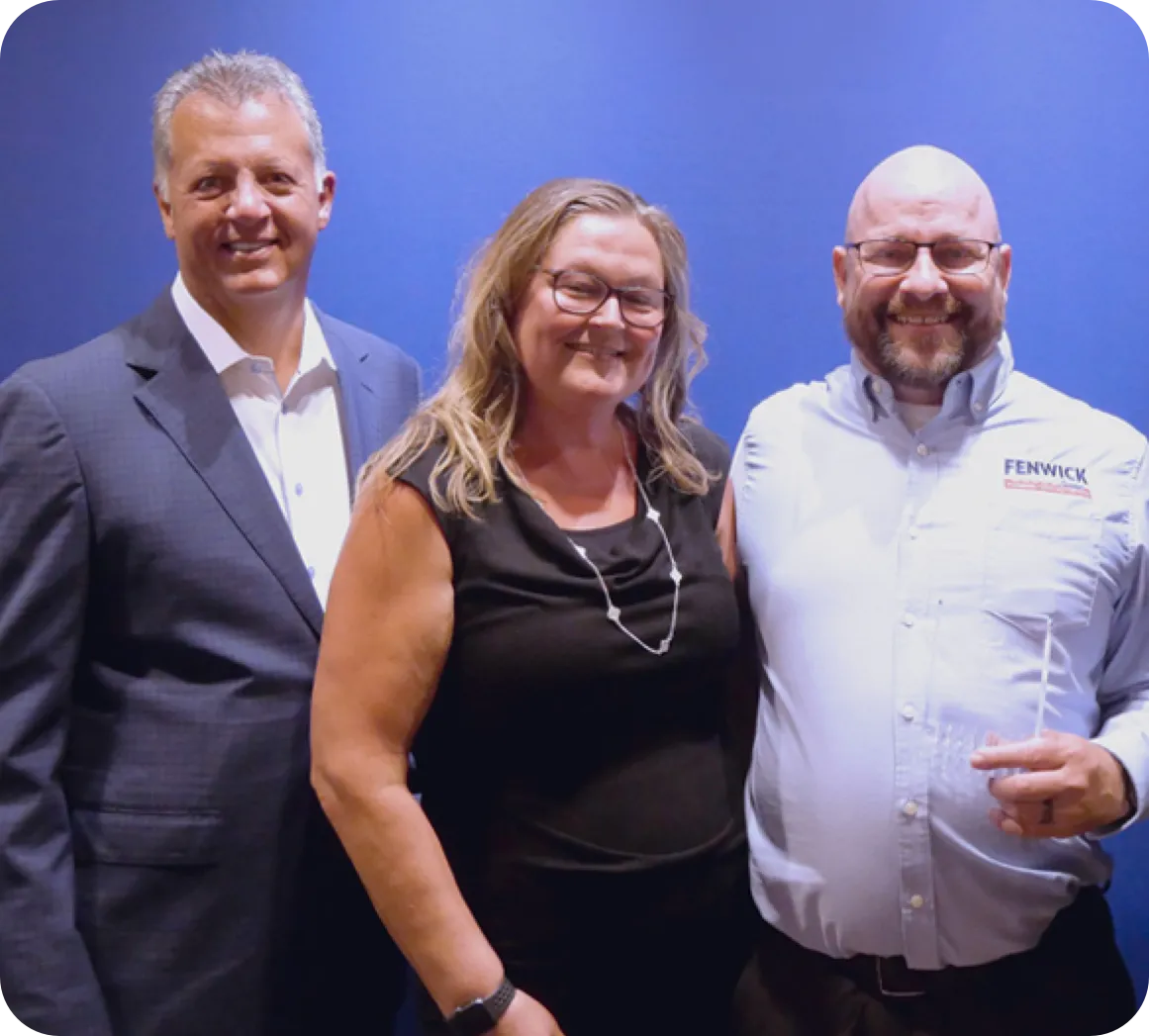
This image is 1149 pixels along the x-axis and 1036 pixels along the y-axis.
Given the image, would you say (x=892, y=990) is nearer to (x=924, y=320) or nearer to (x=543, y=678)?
(x=543, y=678)

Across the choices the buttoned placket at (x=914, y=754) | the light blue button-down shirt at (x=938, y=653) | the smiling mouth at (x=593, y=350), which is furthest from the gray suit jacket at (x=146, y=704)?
the buttoned placket at (x=914, y=754)

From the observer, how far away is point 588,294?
1388 mm

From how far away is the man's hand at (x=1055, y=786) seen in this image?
129 centimetres

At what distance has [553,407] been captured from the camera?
1.46 meters

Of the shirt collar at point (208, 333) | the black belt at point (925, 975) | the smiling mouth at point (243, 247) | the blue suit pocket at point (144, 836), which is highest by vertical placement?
the smiling mouth at point (243, 247)

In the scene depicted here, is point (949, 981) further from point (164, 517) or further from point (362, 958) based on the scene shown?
point (164, 517)

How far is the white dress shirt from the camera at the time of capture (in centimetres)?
150

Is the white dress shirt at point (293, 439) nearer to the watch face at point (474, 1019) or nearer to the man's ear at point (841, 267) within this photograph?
the watch face at point (474, 1019)

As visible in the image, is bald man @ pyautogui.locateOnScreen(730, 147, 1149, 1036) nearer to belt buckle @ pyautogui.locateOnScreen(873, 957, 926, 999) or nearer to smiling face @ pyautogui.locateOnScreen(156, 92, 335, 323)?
belt buckle @ pyautogui.locateOnScreen(873, 957, 926, 999)

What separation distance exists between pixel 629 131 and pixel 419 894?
130cm

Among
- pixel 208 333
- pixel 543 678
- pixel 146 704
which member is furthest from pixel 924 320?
pixel 146 704

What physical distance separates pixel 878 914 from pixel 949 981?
141 mm

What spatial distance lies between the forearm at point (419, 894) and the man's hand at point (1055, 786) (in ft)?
2.05

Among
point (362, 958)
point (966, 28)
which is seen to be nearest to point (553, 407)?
point (362, 958)
